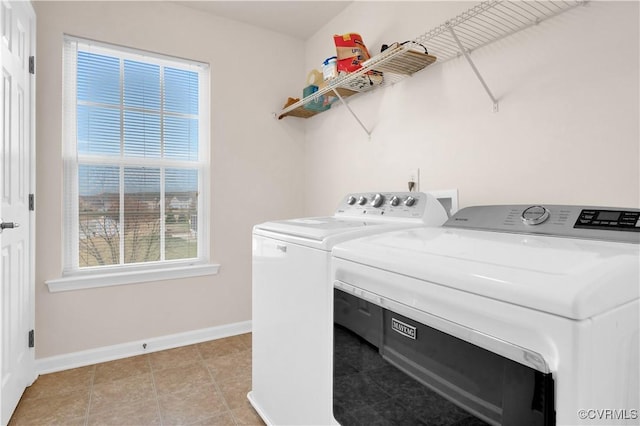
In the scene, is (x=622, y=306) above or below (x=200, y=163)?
below

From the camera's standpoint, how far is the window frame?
7.48 ft

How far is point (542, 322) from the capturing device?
606 millimetres

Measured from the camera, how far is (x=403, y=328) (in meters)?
0.93

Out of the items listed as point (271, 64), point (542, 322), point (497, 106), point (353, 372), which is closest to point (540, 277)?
point (542, 322)

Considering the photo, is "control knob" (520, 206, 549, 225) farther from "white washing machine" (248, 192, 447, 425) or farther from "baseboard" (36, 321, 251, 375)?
"baseboard" (36, 321, 251, 375)

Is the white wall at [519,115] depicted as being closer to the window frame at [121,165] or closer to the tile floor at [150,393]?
the window frame at [121,165]

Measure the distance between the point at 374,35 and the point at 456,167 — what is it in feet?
3.53

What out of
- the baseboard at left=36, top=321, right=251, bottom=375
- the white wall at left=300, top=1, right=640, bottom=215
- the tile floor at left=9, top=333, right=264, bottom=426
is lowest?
the tile floor at left=9, top=333, right=264, bottom=426

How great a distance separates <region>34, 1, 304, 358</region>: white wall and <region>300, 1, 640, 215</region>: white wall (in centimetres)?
89

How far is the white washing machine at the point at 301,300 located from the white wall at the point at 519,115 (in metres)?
0.35

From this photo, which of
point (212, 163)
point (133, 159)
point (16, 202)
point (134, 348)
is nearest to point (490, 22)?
point (212, 163)

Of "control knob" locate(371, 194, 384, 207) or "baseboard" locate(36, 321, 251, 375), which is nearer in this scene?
"control knob" locate(371, 194, 384, 207)

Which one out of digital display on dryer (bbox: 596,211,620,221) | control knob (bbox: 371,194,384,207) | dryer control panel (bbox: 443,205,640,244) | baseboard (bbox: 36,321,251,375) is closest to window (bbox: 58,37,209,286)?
baseboard (bbox: 36,321,251,375)

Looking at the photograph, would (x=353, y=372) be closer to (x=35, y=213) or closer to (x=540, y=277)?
(x=540, y=277)
